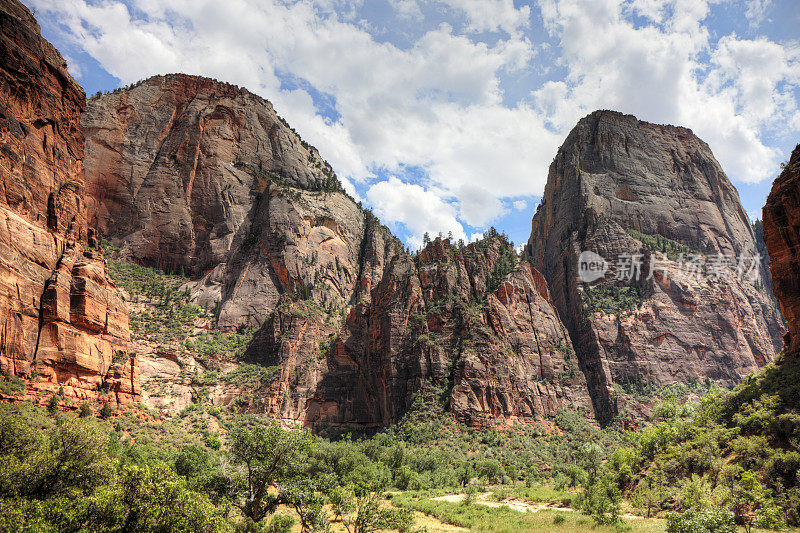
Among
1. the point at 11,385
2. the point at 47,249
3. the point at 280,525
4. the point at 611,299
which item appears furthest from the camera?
the point at 611,299

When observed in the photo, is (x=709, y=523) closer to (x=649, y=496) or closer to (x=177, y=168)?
(x=649, y=496)

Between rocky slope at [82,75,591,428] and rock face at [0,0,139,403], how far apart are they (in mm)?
23153

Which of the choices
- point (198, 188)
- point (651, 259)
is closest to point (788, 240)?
point (651, 259)

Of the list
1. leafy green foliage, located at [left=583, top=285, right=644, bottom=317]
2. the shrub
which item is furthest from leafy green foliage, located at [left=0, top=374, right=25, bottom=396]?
leafy green foliage, located at [left=583, top=285, right=644, bottom=317]

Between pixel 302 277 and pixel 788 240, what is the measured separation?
7941cm

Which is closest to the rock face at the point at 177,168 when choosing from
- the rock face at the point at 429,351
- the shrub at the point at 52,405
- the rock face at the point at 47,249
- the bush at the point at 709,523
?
the rock face at the point at 429,351

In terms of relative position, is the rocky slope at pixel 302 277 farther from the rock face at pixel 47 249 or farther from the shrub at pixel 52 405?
the shrub at pixel 52 405

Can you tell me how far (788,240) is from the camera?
121ft

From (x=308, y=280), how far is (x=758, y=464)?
80.2 m

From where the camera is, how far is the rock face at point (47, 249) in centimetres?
3450

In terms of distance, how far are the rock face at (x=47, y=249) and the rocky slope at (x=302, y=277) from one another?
23153mm

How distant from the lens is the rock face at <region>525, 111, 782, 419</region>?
90.1 m

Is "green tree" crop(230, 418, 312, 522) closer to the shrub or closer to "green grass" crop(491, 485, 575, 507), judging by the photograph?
the shrub

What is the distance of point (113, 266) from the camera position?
78125 millimetres
